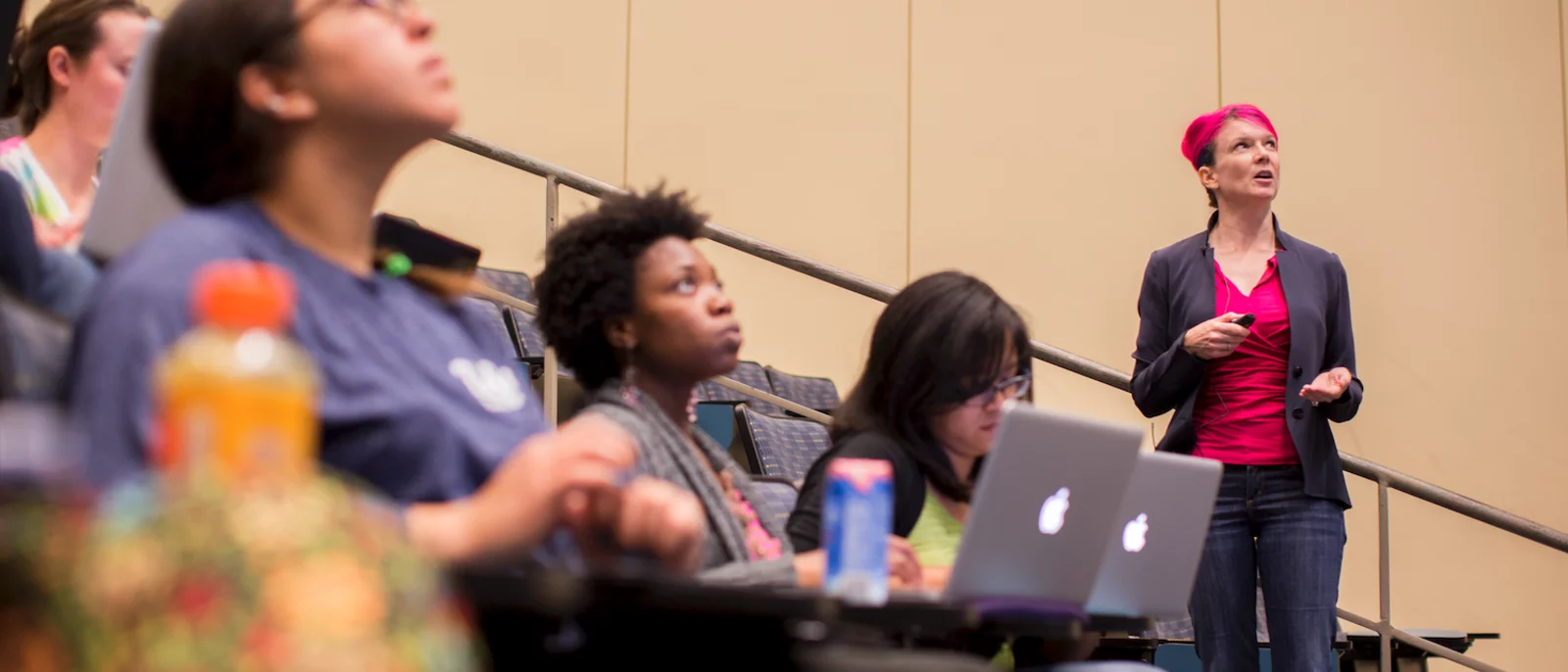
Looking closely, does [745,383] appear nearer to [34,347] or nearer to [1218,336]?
[1218,336]

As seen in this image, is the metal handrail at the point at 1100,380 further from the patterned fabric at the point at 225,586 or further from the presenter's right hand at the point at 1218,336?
the patterned fabric at the point at 225,586

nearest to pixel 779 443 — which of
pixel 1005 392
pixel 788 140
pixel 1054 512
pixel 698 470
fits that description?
pixel 1005 392

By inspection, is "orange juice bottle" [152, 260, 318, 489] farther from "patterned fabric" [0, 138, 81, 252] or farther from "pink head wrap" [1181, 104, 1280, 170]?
"pink head wrap" [1181, 104, 1280, 170]

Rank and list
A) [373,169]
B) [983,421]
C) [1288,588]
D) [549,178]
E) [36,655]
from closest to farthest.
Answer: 1. [36,655]
2. [373,169]
3. [983,421]
4. [1288,588]
5. [549,178]

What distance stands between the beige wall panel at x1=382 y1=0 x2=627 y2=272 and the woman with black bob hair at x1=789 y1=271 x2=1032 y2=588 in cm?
313

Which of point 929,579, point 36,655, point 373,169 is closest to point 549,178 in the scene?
point 929,579

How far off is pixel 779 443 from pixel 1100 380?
92 cm

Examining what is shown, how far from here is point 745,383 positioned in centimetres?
400

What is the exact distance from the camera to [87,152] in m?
2.01

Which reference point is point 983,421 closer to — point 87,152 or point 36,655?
point 87,152

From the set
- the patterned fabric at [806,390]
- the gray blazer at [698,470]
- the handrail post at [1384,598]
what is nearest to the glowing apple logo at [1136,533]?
the gray blazer at [698,470]

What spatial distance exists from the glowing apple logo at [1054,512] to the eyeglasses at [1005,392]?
43 centimetres

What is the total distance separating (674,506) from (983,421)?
102 cm

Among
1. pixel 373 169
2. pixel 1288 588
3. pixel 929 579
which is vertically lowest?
pixel 1288 588
